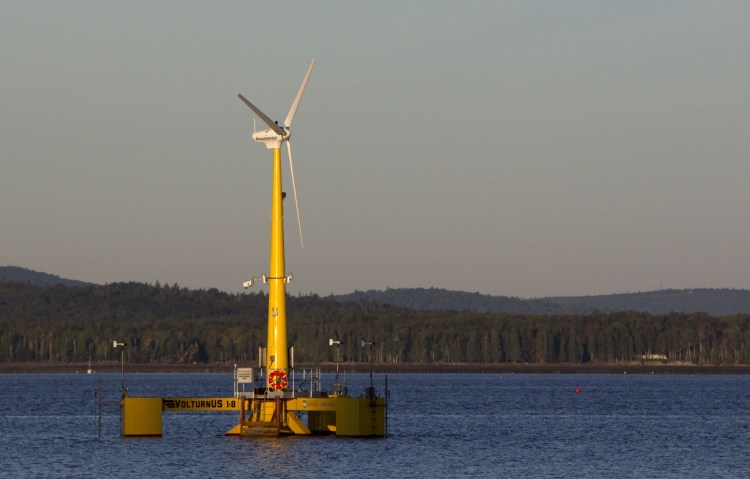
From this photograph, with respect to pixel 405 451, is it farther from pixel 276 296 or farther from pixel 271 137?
pixel 271 137

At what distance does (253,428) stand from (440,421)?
166 feet

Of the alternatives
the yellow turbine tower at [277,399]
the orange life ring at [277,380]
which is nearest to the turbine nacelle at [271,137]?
the yellow turbine tower at [277,399]

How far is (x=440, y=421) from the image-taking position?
525ft

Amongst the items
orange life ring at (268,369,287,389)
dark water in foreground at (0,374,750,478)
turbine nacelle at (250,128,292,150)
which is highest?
turbine nacelle at (250,128,292,150)

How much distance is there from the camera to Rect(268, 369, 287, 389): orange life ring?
10994cm

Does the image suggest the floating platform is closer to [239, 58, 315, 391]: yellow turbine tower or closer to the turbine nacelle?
[239, 58, 315, 391]: yellow turbine tower

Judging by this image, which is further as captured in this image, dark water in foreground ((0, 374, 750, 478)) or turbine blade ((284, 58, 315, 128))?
turbine blade ((284, 58, 315, 128))

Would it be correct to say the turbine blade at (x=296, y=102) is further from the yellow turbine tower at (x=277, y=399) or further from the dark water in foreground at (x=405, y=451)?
the dark water in foreground at (x=405, y=451)

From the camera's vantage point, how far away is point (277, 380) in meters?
110

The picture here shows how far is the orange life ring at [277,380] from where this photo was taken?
361ft

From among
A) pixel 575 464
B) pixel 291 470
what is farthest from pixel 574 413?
pixel 291 470

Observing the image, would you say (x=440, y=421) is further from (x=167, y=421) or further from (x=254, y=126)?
(x=254, y=126)

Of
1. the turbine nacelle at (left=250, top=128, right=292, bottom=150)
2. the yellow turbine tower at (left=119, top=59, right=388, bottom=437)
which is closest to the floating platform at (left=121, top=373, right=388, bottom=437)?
the yellow turbine tower at (left=119, top=59, right=388, bottom=437)

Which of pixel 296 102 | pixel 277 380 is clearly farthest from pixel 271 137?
pixel 277 380
